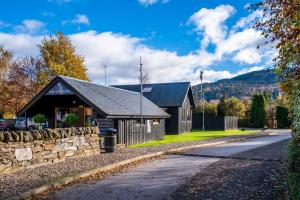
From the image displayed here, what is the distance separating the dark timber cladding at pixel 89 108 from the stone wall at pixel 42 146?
4.16 metres

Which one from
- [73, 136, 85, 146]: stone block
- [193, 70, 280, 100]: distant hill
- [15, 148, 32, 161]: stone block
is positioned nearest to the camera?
[15, 148, 32, 161]: stone block

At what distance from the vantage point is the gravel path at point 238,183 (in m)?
8.48

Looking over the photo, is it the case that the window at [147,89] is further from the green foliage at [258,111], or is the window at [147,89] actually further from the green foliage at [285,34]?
the green foliage at [285,34]

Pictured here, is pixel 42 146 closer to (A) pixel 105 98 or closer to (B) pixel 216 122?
(A) pixel 105 98

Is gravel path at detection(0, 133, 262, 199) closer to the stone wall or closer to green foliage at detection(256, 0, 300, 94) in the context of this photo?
the stone wall

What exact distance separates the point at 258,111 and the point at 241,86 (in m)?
82.2

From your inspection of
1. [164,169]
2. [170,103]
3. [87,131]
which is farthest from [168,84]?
[164,169]

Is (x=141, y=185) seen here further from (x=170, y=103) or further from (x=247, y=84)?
(x=247, y=84)

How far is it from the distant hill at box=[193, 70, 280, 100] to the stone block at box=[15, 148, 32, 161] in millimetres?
104555

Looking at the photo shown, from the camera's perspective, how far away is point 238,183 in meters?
9.80

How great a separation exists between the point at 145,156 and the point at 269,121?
42.9 m

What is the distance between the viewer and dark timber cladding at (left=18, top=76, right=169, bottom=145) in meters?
21.7

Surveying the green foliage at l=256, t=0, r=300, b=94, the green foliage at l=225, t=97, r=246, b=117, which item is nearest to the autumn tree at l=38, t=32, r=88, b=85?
the green foliage at l=225, t=97, r=246, b=117

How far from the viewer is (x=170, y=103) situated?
1574 inches
